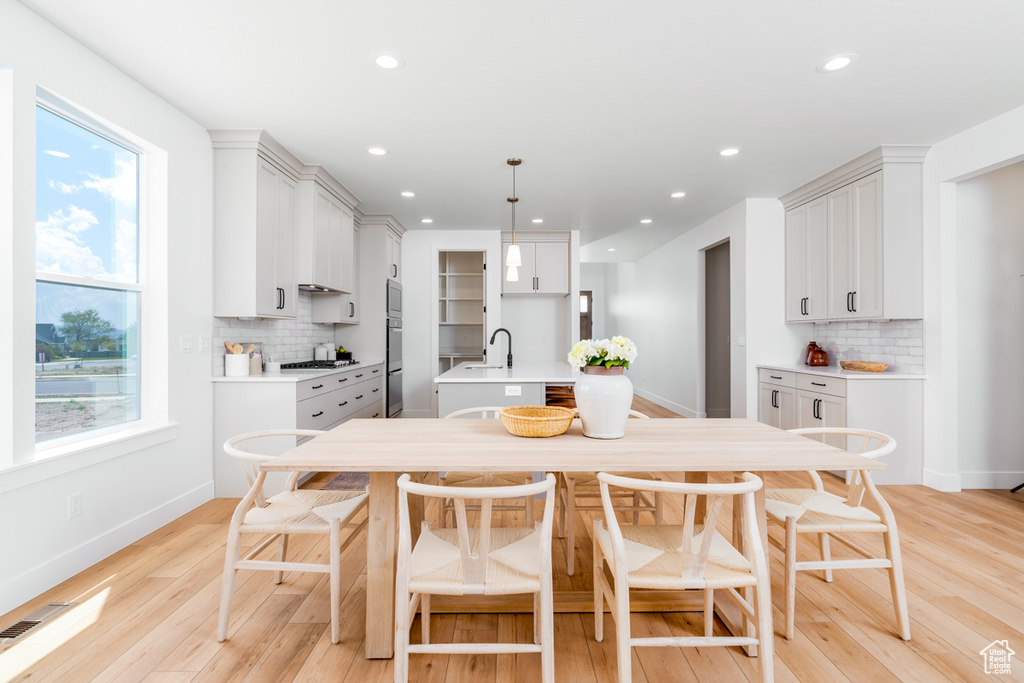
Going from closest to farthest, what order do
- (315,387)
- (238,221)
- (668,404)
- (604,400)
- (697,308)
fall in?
(604,400) → (238,221) → (315,387) → (697,308) → (668,404)

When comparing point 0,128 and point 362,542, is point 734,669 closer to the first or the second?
point 362,542

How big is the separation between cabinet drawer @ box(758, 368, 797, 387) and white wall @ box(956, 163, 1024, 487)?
109 cm

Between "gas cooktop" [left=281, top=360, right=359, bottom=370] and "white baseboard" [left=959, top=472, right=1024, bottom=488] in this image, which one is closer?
"white baseboard" [left=959, top=472, right=1024, bottom=488]

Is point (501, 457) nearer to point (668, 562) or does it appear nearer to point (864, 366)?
point (668, 562)

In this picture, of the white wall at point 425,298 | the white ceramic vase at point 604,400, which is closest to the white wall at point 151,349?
the white ceramic vase at point 604,400

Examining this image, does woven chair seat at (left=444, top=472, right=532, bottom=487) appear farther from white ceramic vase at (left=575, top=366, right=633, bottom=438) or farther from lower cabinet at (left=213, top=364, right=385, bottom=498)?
lower cabinet at (left=213, top=364, right=385, bottom=498)

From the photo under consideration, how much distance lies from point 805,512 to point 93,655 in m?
2.67

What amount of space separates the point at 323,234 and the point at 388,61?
217cm

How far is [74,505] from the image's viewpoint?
2355 millimetres

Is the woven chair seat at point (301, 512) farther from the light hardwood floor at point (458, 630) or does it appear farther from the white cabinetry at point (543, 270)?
the white cabinetry at point (543, 270)

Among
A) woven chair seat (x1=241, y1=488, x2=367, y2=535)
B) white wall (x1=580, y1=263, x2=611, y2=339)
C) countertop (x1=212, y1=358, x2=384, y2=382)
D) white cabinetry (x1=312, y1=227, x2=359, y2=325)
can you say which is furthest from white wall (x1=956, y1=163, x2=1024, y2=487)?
Result: white wall (x1=580, y1=263, x2=611, y2=339)

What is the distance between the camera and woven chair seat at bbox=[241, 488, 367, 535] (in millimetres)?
1842

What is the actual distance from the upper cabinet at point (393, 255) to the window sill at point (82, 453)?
3105 mm

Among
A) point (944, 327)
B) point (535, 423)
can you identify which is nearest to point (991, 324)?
point (944, 327)
